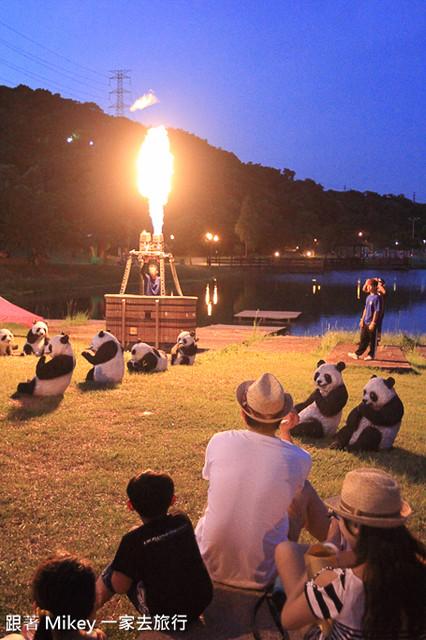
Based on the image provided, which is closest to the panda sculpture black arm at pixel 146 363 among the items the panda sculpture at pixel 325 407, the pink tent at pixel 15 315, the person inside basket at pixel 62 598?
the panda sculpture at pixel 325 407

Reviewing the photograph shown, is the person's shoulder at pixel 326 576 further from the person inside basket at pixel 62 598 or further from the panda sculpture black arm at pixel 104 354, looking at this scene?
the panda sculpture black arm at pixel 104 354

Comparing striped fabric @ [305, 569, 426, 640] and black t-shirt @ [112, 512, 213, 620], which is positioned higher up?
striped fabric @ [305, 569, 426, 640]

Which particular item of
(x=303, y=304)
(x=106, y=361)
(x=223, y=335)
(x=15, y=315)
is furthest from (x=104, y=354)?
(x=303, y=304)

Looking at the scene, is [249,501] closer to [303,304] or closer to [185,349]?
[185,349]

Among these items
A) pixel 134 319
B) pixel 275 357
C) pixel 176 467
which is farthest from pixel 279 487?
pixel 134 319

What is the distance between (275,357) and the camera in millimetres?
12695

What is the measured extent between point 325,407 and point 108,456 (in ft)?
8.44

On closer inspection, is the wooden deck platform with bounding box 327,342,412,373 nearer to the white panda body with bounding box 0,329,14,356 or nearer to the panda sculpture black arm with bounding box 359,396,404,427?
the panda sculpture black arm with bounding box 359,396,404,427

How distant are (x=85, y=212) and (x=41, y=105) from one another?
3993cm

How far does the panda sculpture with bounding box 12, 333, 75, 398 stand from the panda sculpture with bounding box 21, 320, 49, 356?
4154mm

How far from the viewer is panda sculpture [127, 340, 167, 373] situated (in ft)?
33.6

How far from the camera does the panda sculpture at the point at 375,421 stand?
239 inches

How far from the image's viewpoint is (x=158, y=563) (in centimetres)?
279

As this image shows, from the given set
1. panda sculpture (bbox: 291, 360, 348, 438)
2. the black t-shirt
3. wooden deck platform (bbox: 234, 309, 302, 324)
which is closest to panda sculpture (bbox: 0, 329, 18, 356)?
panda sculpture (bbox: 291, 360, 348, 438)
